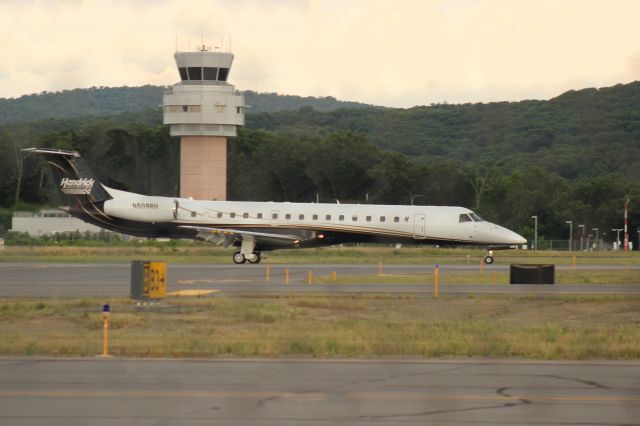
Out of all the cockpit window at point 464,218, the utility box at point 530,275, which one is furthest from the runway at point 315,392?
the cockpit window at point 464,218

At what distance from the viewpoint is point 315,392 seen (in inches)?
621

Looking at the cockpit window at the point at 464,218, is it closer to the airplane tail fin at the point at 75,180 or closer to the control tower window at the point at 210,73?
the airplane tail fin at the point at 75,180

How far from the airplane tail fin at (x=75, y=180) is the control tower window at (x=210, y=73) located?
31.4m

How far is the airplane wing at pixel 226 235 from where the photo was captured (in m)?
52.6

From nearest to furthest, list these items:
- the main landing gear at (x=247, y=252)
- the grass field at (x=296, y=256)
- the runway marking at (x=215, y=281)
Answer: the runway marking at (x=215, y=281) < the main landing gear at (x=247, y=252) < the grass field at (x=296, y=256)

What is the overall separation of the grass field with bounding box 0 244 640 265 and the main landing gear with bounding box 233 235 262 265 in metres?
1.97

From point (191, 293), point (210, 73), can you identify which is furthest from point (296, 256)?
point (210, 73)

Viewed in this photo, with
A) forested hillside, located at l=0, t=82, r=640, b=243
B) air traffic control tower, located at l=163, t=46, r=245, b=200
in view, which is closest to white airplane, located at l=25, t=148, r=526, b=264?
air traffic control tower, located at l=163, t=46, r=245, b=200

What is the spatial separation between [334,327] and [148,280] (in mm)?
7310

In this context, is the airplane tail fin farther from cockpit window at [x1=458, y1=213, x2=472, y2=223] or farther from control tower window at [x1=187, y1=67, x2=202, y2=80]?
control tower window at [x1=187, y1=67, x2=202, y2=80]

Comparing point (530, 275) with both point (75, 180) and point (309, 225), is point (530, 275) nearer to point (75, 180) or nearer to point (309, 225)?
point (309, 225)

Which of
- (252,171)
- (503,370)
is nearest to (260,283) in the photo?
(503,370)

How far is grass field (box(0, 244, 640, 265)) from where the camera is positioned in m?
56.0

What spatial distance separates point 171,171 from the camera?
10606cm
